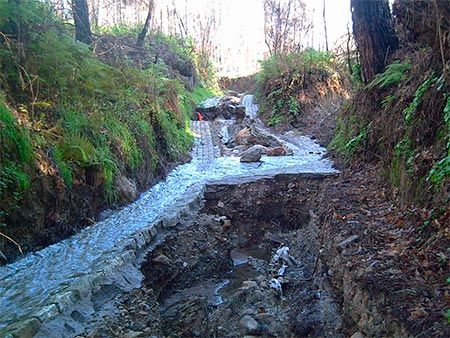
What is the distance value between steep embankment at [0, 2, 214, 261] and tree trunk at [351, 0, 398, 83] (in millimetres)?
4756

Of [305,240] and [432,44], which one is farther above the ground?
[432,44]

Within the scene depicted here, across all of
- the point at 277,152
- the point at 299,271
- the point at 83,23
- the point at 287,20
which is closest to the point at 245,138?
the point at 277,152

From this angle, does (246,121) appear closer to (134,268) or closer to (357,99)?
(357,99)

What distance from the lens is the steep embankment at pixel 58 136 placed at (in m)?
4.38

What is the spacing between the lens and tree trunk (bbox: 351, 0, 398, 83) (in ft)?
23.9

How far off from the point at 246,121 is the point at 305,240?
10315 millimetres

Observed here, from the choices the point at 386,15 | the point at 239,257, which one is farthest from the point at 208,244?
the point at 386,15

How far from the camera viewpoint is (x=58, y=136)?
5410mm

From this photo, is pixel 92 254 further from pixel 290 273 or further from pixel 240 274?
pixel 290 273

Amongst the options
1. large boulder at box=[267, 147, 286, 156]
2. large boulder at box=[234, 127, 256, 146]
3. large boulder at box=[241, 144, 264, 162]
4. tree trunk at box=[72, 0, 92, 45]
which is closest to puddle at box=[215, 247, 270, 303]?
large boulder at box=[241, 144, 264, 162]

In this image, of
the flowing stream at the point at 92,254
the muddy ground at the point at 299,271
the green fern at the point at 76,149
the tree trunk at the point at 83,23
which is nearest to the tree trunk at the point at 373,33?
the muddy ground at the point at 299,271

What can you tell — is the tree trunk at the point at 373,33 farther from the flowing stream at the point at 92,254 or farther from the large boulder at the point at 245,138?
the large boulder at the point at 245,138

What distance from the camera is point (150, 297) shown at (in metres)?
4.08

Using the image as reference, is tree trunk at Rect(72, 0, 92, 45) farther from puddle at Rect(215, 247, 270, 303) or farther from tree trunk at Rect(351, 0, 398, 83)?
puddle at Rect(215, 247, 270, 303)
